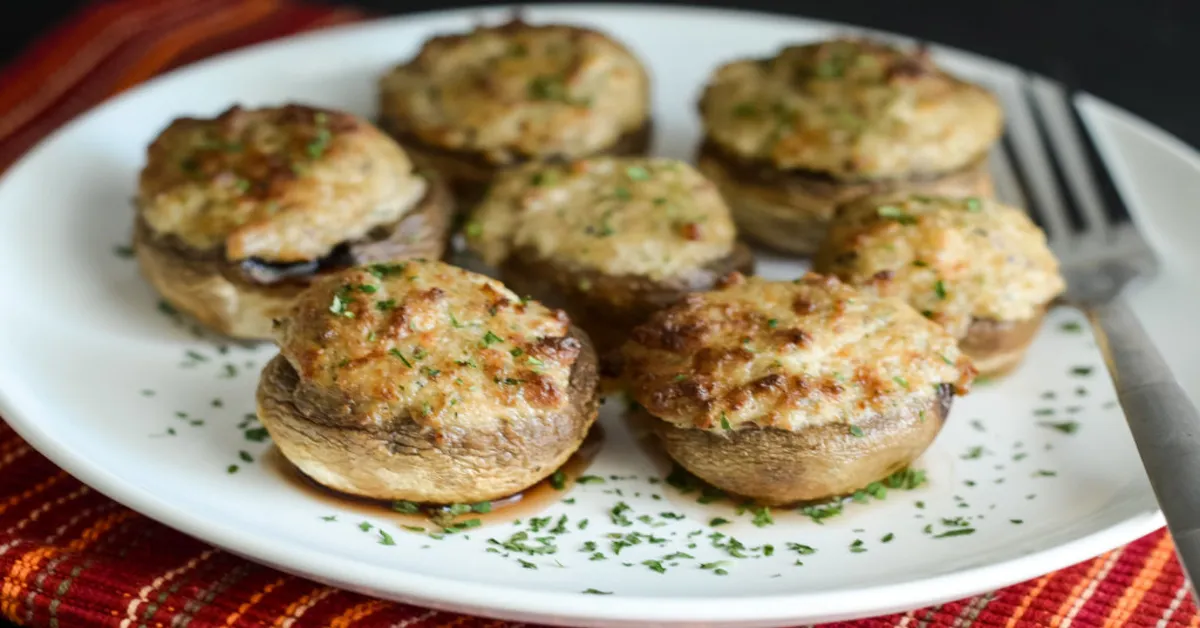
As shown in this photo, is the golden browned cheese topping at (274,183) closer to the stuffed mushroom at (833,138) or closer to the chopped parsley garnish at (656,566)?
the stuffed mushroom at (833,138)

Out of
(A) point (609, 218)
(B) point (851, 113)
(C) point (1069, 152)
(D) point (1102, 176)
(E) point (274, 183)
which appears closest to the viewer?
(E) point (274, 183)

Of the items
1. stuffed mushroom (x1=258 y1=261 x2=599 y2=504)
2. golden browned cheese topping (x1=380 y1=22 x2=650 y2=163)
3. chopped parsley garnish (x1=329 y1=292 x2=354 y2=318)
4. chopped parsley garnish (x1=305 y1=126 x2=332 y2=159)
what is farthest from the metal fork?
chopped parsley garnish (x1=305 y1=126 x2=332 y2=159)

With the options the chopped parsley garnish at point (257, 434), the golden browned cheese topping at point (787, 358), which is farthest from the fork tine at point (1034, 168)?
the chopped parsley garnish at point (257, 434)

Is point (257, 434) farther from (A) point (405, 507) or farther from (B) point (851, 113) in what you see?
(B) point (851, 113)

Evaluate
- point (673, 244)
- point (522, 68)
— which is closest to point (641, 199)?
point (673, 244)

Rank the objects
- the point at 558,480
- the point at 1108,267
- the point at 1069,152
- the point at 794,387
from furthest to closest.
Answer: the point at 1069,152, the point at 1108,267, the point at 558,480, the point at 794,387

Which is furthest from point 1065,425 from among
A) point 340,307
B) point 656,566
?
point 340,307
